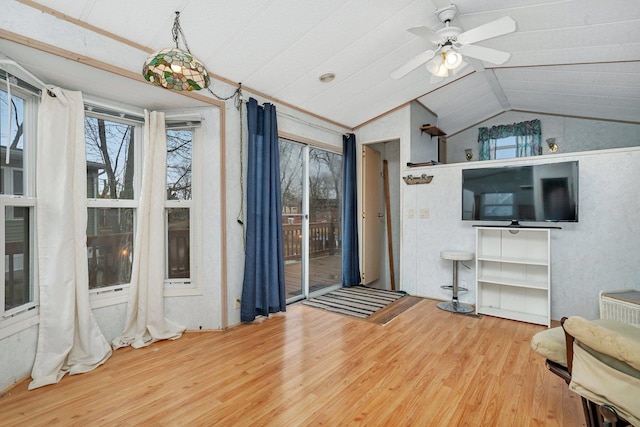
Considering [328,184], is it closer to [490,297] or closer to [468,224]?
[468,224]

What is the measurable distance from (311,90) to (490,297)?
3244 millimetres

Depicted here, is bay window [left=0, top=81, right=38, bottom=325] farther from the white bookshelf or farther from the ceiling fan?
the white bookshelf

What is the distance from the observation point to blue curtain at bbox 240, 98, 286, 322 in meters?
3.13

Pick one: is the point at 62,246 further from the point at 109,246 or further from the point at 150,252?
the point at 150,252

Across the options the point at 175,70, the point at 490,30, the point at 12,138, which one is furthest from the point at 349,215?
the point at 12,138

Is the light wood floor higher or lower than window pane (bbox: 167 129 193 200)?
lower

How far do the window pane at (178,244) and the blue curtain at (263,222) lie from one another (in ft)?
1.95

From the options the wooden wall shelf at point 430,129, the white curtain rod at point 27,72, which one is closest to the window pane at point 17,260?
the white curtain rod at point 27,72

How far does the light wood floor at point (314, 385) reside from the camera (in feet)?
5.65

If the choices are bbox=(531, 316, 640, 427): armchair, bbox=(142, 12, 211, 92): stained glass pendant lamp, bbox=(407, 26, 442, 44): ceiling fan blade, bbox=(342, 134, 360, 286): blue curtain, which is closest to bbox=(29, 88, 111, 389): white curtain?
bbox=(142, 12, 211, 92): stained glass pendant lamp

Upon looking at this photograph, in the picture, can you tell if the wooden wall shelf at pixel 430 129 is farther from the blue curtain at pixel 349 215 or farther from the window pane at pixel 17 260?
the window pane at pixel 17 260

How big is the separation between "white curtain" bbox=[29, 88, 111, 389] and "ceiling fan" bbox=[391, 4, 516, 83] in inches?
104

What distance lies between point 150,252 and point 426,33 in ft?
9.57

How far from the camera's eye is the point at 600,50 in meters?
2.87
